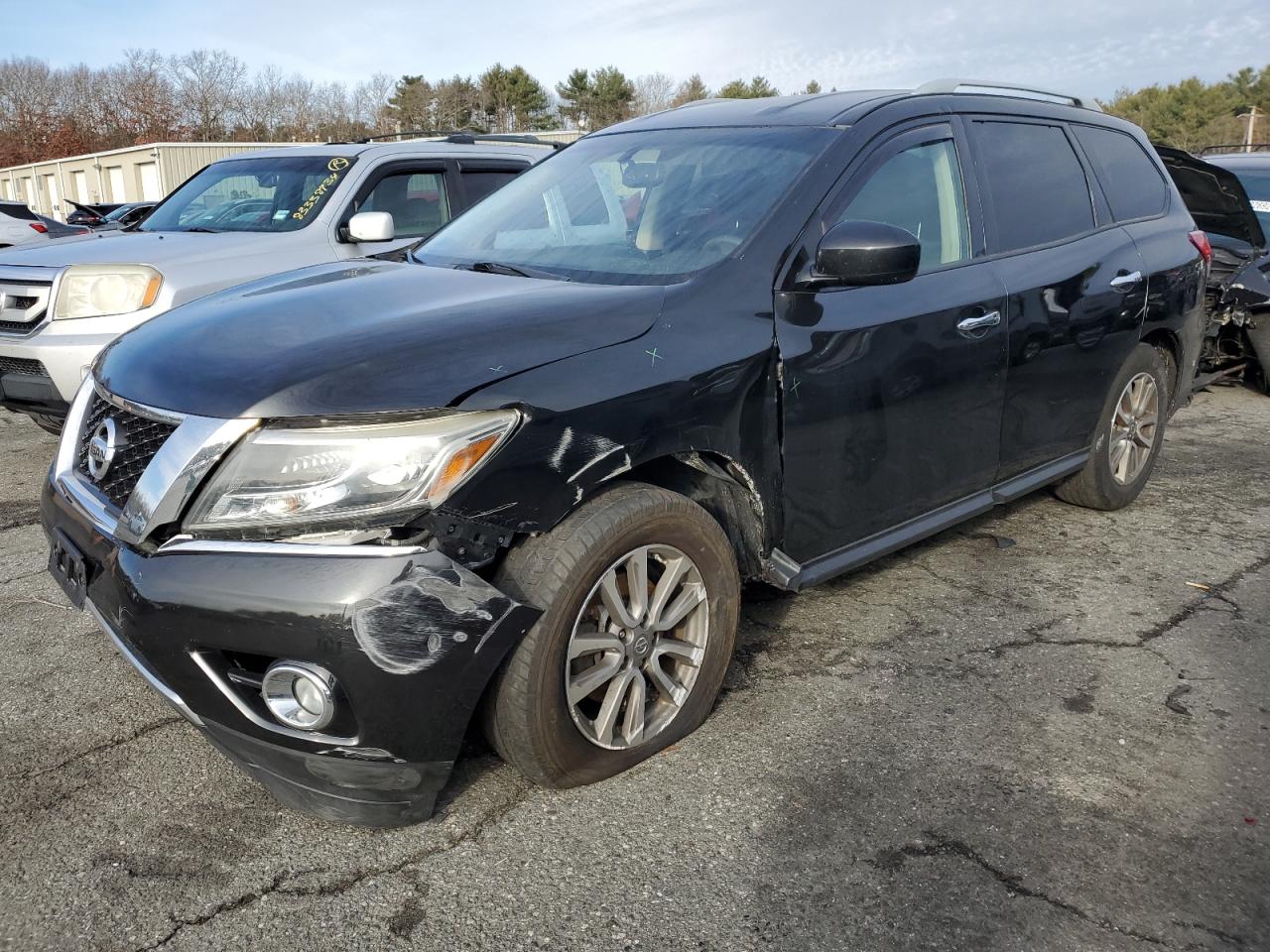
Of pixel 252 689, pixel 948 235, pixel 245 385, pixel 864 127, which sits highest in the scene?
pixel 864 127

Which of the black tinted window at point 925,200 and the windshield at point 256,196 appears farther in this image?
the windshield at point 256,196

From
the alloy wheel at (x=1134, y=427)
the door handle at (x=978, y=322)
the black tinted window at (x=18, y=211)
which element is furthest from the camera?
the black tinted window at (x=18, y=211)

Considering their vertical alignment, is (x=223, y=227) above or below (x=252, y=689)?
above

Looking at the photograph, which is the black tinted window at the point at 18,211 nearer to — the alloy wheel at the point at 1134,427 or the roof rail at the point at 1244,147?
the roof rail at the point at 1244,147

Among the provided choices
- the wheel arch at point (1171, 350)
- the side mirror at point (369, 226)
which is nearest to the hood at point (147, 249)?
the side mirror at point (369, 226)

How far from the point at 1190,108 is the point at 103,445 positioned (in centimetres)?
5899

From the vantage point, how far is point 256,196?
21.3ft

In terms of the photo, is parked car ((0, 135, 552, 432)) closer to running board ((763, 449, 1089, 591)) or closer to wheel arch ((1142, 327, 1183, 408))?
running board ((763, 449, 1089, 591))

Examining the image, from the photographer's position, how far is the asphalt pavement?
2221 mm

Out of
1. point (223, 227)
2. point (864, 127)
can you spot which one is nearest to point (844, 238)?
point (864, 127)

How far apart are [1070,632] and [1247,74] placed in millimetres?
76761

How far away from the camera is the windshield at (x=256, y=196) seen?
246 inches

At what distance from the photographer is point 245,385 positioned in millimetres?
2324

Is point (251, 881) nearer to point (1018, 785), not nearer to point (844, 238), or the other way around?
point (1018, 785)
